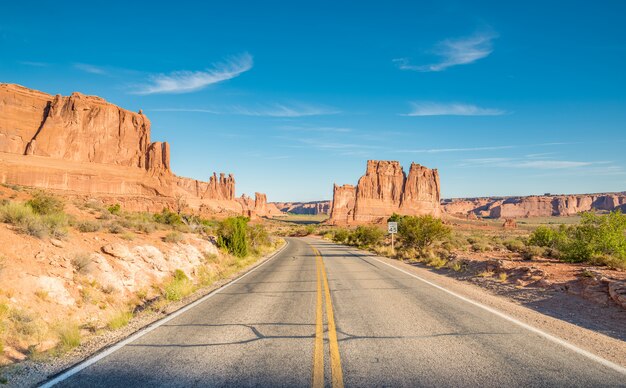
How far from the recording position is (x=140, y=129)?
8881 cm

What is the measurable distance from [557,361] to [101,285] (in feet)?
34.1

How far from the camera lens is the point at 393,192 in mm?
A: 135750

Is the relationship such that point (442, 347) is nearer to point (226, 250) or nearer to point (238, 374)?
point (238, 374)

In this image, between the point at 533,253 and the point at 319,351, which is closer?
the point at 319,351

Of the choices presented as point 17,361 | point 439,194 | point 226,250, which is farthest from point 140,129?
point 439,194

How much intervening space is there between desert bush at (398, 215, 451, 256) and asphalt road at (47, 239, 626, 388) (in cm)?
1707

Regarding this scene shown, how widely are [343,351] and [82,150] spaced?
89040 millimetres

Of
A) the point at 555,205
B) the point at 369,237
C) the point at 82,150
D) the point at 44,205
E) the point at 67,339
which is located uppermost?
the point at 82,150

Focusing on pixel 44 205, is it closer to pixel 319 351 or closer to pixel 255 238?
pixel 319 351

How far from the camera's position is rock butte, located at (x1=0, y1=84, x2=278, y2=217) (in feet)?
225

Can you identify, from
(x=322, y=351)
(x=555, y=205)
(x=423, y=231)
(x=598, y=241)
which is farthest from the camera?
(x=555, y=205)

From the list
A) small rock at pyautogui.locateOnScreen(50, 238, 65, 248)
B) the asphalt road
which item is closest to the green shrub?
small rock at pyautogui.locateOnScreen(50, 238, 65, 248)

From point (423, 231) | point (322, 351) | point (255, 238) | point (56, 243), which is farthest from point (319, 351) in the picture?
point (255, 238)

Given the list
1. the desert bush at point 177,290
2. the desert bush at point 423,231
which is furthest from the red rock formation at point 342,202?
the desert bush at point 177,290
